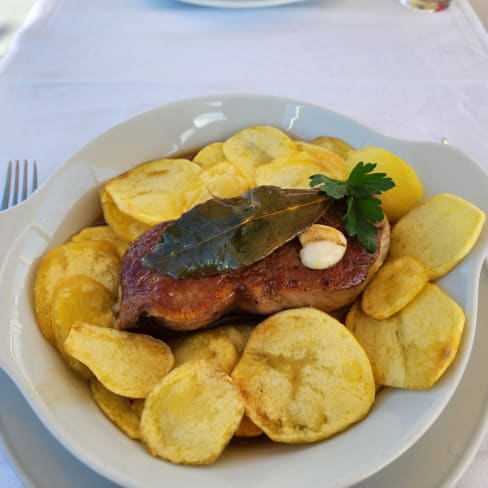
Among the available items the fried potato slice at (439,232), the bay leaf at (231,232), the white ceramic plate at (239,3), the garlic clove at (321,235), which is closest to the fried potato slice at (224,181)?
the bay leaf at (231,232)

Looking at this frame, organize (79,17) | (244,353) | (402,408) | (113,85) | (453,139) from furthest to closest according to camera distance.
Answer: (79,17)
(113,85)
(453,139)
(244,353)
(402,408)

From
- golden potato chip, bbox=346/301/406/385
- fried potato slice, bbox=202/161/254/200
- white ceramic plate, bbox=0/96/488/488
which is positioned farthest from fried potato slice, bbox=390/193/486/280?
fried potato slice, bbox=202/161/254/200

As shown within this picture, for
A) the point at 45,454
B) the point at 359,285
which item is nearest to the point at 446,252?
the point at 359,285

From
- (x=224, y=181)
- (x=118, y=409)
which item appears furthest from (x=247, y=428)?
(x=224, y=181)

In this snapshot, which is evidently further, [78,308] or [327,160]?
[327,160]

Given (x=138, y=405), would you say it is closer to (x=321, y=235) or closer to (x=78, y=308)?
(x=78, y=308)

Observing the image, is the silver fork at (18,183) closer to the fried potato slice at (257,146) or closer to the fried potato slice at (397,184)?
the fried potato slice at (257,146)

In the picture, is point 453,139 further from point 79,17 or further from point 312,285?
point 79,17

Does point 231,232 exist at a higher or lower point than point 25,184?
higher
